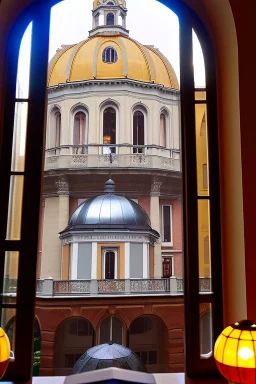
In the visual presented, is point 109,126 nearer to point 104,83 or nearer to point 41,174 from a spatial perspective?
point 104,83

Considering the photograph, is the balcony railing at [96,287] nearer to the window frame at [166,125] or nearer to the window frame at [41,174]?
the window frame at [166,125]

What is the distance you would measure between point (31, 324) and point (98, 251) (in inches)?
328

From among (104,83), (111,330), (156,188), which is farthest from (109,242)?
(104,83)

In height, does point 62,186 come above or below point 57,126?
below

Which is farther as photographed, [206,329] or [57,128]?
[57,128]

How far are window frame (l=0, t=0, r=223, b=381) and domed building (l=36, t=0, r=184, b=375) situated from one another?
7794 mm

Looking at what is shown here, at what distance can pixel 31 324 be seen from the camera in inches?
75.1

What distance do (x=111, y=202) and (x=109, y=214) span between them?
1.23ft

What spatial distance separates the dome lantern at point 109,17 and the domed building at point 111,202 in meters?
0.04

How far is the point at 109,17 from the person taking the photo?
43.1ft

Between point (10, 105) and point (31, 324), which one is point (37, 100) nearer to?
point (10, 105)

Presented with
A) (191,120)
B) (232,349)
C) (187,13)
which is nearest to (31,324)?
(232,349)

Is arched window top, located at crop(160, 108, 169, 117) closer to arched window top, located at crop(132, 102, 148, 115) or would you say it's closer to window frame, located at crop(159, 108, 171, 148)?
window frame, located at crop(159, 108, 171, 148)

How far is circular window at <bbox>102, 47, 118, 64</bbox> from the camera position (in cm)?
1202
